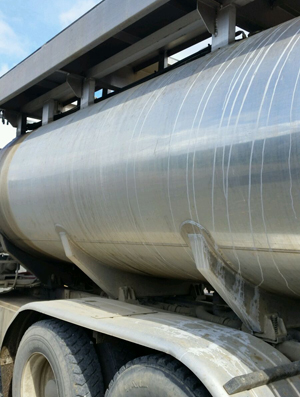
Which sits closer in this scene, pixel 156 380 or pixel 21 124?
pixel 156 380

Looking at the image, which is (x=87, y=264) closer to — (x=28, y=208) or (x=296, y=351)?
(x=28, y=208)

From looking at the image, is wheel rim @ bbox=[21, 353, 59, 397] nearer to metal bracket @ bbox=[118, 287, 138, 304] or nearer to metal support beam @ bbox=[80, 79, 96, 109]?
metal bracket @ bbox=[118, 287, 138, 304]

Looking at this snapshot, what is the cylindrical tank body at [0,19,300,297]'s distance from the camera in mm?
2049

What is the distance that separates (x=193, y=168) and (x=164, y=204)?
1.18ft

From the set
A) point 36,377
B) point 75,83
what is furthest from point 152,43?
point 36,377

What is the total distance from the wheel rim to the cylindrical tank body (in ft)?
3.32

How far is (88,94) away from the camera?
13.5 feet

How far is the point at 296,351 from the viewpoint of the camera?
7.59 ft

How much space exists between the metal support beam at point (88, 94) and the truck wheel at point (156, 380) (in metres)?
2.51

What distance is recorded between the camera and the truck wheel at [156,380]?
2.12 m

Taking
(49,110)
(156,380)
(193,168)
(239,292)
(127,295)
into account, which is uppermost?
(49,110)

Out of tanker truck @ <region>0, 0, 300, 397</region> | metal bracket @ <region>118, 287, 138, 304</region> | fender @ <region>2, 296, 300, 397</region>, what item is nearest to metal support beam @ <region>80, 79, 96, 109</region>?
tanker truck @ <region>0, 0, 300, 397</region>

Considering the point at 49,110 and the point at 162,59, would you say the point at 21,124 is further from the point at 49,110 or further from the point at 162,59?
the point at 162,59

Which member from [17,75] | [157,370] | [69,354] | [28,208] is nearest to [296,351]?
[157,370]
